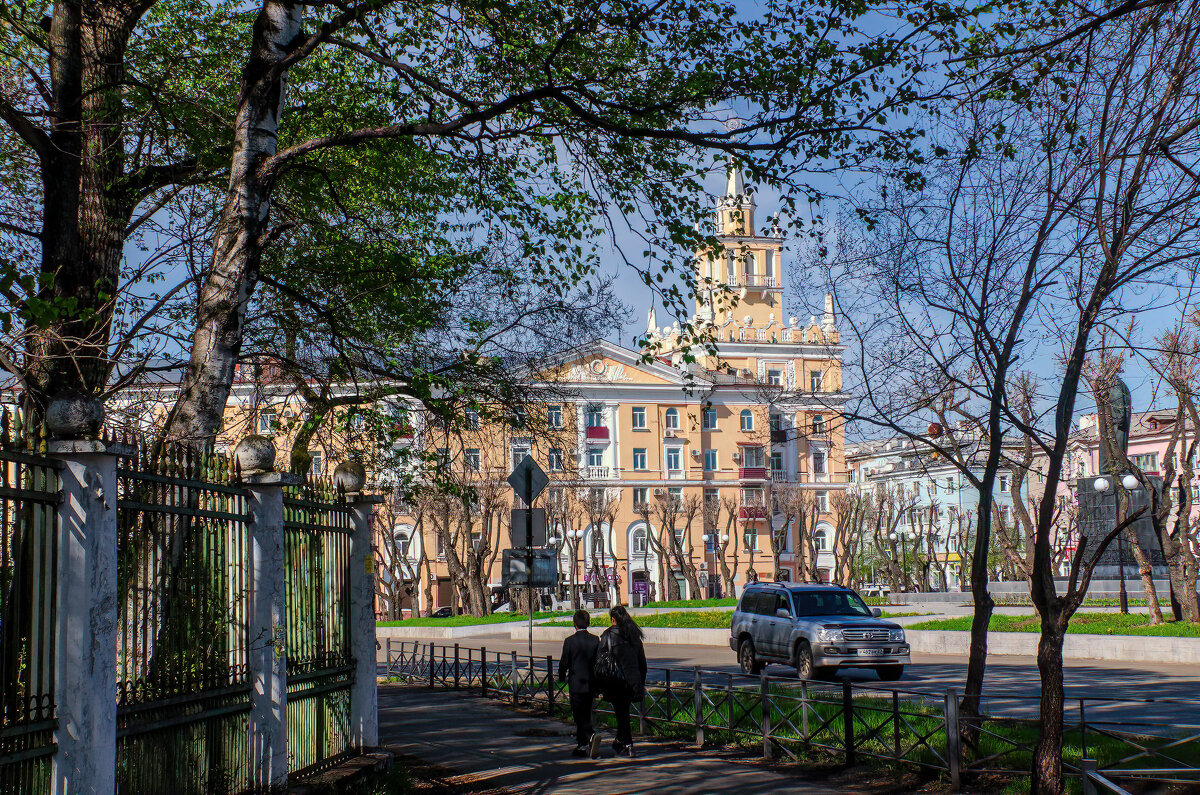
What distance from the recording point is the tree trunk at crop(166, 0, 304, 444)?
913 cm

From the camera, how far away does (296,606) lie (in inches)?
346

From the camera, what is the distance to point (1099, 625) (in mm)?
27406

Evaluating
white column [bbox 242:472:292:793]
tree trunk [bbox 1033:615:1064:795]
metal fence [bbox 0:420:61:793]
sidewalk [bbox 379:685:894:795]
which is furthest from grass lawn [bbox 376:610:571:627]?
metal fence [bbox 0:420:61:793]

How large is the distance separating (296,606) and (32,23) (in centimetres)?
773

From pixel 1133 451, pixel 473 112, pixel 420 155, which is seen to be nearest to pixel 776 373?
pixel 1133 451

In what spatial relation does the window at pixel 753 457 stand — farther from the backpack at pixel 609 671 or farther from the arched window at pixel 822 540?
the backpack at pixel 609 671

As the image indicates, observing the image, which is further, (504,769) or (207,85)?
(207,85)

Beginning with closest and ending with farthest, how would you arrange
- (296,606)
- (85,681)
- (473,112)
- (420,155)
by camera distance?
(85,681) → (296,606) → (473,112) → (420,155)

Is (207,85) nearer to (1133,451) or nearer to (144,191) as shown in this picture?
(144,191)

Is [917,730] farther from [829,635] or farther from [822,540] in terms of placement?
[822,540]

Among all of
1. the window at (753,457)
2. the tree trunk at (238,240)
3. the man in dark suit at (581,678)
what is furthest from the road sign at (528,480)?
the window at (753,457)

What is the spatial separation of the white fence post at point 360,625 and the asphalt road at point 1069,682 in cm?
492

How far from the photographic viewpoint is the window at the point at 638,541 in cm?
7525

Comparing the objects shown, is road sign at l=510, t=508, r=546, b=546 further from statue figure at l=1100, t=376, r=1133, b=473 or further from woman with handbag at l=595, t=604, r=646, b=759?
statue figure at l=1100, t=376, r=1133, b=473
